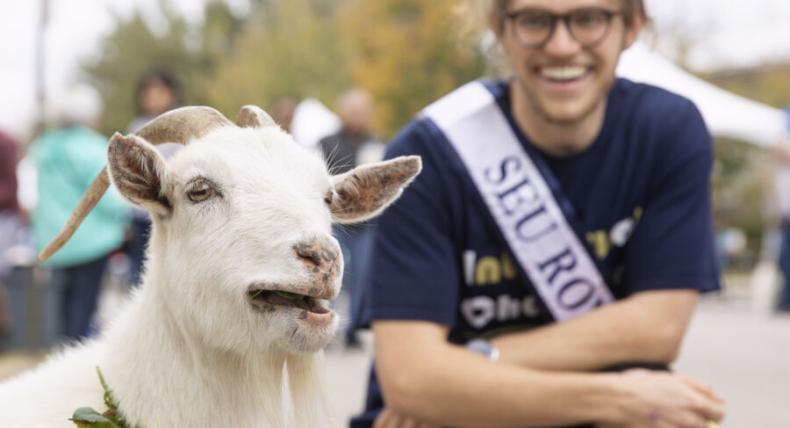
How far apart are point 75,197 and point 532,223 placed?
433 centimetres

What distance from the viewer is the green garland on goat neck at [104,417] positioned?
2133mm

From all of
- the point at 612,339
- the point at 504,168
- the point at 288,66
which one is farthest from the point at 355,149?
the point at 288,66

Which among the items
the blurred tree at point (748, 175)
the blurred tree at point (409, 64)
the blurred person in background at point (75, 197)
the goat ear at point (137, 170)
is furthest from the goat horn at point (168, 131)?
the blurred tree at point (409, 64)

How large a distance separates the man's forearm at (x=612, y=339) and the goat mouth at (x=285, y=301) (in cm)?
100

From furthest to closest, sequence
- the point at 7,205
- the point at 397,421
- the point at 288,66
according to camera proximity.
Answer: the point at 288,66
the point at 7,205
the point at 397,421

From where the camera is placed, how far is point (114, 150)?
2014 millimetres

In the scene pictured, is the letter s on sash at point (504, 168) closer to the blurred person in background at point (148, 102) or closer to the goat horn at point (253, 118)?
the goat horn at point (253, 118)

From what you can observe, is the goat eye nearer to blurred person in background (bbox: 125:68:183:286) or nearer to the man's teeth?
the man's teeth

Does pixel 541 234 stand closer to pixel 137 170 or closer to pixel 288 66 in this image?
pixel 137 170

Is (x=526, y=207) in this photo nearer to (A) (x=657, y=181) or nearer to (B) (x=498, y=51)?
(A) (x=657, y=181)

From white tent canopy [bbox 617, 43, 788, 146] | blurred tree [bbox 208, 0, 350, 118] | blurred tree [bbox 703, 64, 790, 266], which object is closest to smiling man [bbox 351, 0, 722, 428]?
white tent canopy [bbox 617, 43, 788, 146]

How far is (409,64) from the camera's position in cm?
3128

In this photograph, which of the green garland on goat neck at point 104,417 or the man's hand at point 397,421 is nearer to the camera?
the green garland on goat neck at point 104,417

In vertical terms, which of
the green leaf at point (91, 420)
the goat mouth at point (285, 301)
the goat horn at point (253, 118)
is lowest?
the green leaf at point (91, 420)
